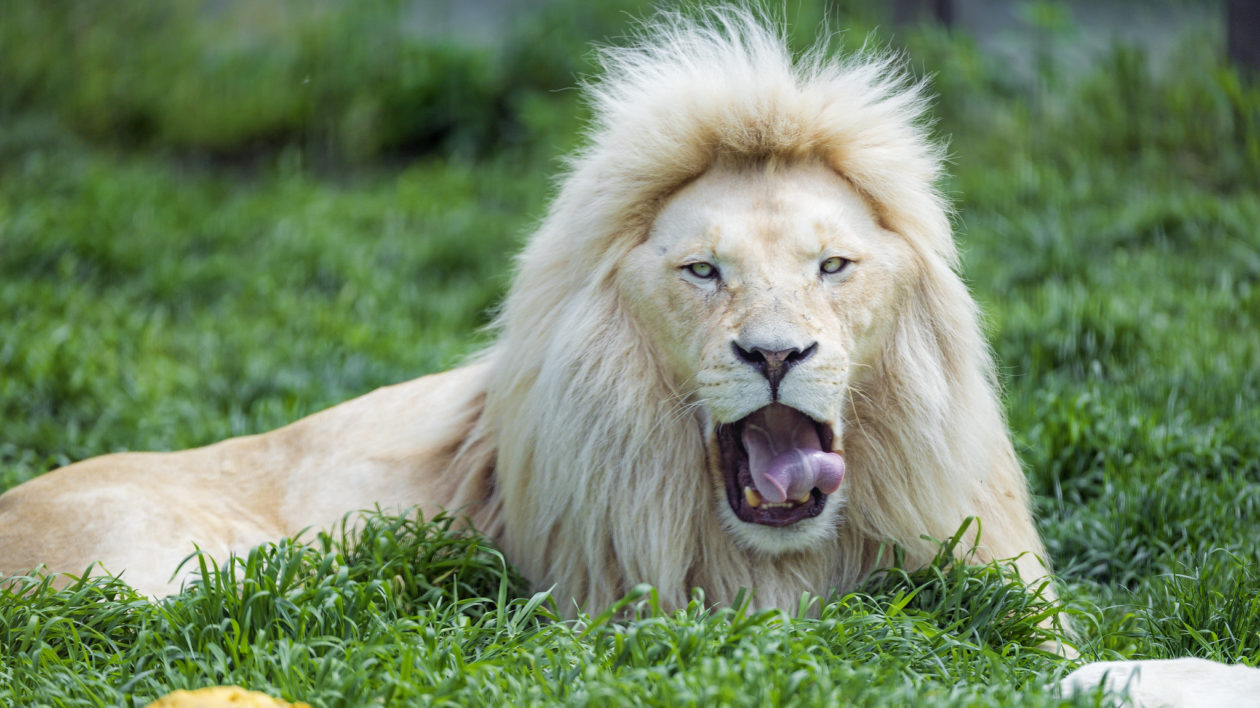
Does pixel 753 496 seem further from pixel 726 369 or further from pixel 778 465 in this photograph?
pixel 726 369

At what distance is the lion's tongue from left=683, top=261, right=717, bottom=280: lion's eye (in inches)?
12.9

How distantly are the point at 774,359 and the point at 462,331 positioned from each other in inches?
146

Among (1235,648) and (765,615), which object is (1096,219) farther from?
(765,615)

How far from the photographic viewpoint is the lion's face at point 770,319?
112 inches

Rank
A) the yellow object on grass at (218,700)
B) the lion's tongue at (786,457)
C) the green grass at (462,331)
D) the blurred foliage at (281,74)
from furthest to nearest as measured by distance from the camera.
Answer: the blurred foliage at (281,74)
the lion's tongue at (786,457)
the green grass at (462,331)
the yellow object on grass at (218,700)

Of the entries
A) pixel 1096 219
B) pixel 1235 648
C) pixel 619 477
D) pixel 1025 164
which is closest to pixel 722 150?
pixel 619 477

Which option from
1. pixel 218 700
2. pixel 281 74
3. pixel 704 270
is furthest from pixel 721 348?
pixel 281 74

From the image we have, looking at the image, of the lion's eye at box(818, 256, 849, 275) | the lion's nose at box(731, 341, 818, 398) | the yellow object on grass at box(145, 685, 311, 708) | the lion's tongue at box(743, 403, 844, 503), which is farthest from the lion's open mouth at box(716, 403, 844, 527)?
the yellow object on grass at box(145, 685, 311, 708)

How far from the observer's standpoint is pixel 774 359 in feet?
9.21

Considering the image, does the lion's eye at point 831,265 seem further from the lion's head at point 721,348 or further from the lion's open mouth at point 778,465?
the lion's open mouth at point 778,465

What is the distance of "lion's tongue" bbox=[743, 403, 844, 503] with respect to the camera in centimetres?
296

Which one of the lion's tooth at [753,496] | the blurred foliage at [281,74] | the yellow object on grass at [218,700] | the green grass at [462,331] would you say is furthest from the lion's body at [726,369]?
the blurred foliage at [281,74]

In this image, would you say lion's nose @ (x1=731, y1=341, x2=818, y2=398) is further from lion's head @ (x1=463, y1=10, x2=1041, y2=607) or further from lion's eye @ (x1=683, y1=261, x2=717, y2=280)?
lion's eye @ (x1=683, y1=261, x2=717, y2=280)

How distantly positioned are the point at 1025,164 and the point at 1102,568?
12.0 feet
